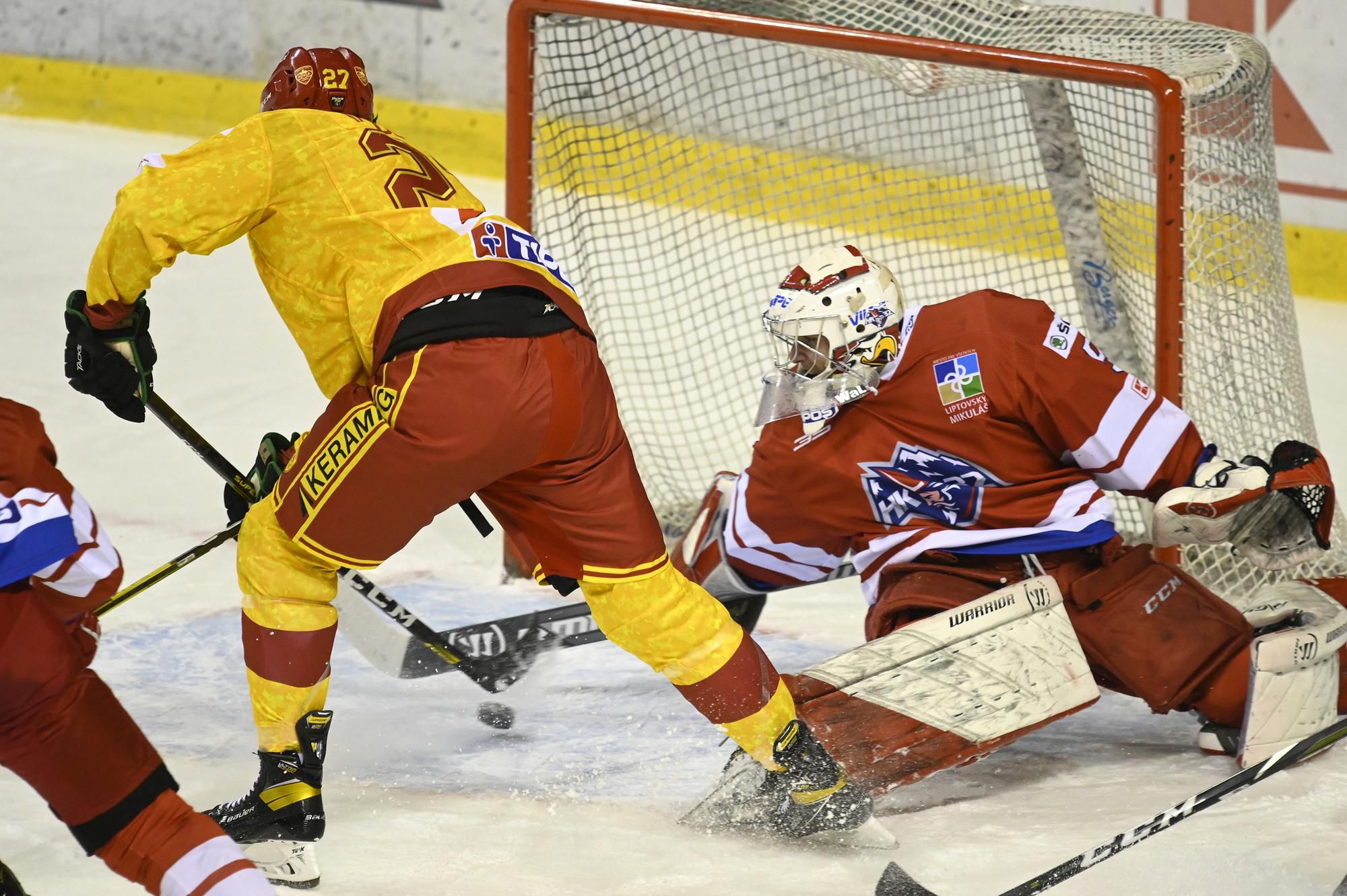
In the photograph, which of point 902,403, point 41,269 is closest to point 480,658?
point 902,403

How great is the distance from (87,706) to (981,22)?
2.34 metres

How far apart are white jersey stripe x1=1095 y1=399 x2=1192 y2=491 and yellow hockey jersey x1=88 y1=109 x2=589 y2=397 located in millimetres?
967

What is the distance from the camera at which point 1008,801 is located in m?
2.55

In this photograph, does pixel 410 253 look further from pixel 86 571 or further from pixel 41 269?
pixel 41 269

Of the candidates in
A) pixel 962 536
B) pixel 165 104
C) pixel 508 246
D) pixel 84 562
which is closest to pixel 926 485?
pixel 962 536

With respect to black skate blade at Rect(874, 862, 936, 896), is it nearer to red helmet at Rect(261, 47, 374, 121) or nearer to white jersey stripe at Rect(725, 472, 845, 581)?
white jersey stripe at Rect(725, 472, 845, 581)

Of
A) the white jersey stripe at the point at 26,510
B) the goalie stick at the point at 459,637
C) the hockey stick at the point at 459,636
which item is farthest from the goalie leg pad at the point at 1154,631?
the white jersey stripe at the point at 26,510

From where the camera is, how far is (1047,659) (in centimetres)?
256

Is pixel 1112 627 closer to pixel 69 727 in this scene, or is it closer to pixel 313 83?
pixel 313 83

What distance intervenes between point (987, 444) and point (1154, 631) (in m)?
0.40

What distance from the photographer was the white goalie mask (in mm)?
2584

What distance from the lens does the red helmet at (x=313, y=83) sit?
7.77ft

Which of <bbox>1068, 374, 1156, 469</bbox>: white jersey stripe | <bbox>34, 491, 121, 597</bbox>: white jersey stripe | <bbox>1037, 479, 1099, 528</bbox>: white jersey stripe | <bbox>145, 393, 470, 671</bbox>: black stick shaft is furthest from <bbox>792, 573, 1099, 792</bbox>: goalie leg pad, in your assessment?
<bbox>34, 491, 121, 597</bbox>: white jersey stripe

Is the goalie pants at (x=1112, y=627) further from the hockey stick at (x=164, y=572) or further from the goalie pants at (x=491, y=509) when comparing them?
the hockey stick at (x=164, y=572)
